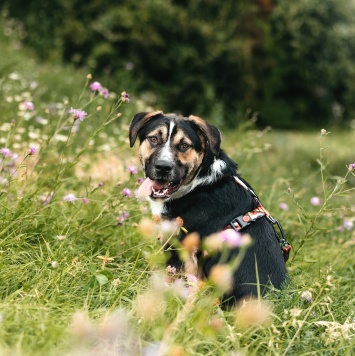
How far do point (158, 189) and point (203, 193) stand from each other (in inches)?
12.7

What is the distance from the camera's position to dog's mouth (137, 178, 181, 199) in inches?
142

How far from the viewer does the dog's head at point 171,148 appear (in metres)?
3.60

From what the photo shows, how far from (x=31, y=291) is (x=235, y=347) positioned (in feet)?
3.66

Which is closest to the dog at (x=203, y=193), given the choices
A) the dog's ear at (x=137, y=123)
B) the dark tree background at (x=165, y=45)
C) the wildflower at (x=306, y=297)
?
the dog's ear at (x=137, y=123)

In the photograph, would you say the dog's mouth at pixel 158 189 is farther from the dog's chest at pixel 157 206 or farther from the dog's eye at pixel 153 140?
the dog's eye at pixel 153 140

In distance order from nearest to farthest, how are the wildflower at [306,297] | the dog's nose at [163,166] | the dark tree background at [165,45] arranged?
the wildflower at [306,297], the dog's nose at [163,166], the dark tree background at [165,45]

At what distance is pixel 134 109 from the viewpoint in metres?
9.79

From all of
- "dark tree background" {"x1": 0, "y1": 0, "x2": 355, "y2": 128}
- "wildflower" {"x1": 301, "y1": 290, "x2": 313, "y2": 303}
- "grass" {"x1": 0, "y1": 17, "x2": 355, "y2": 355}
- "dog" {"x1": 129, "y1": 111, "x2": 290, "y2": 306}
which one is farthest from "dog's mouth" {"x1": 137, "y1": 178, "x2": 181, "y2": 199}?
"dark tree background" {"x1": 0, "y1": 0, "x2": 355, "y2": 128}

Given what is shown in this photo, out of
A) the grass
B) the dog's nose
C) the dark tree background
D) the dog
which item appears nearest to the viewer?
the grass

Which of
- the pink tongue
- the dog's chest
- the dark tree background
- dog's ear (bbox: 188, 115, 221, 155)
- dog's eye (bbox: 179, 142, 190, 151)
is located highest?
dog's ear (bbox: 188, 115, 221, 155)

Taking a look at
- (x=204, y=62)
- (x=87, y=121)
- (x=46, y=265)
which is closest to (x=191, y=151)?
(x=46, y=265)

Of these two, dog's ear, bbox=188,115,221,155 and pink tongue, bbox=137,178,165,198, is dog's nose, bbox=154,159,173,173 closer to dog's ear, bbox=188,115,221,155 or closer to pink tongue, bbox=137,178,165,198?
pink tongue, bbox=137,178,165,198

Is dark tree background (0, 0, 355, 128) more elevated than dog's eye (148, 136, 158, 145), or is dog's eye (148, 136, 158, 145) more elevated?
dog's eye (148, 136, 158, 145)

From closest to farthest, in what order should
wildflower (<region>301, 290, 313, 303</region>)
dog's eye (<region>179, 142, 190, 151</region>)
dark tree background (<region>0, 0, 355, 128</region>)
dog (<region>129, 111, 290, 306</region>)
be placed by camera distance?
wildflower (<region>301, 290, 313, 303</region>), dog (<region>129, 111, 290, 306</region>), dog's eye (<region>179, 142, 190, 151</region>), dark tree background (<region>0, 0, 355, 128</region>)
